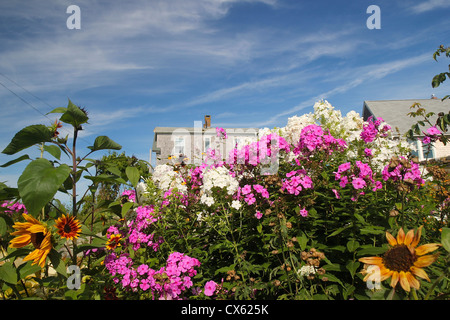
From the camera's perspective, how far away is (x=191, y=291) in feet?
7.93

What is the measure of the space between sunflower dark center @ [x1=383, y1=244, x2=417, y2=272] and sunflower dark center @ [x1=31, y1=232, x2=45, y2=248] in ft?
6.65

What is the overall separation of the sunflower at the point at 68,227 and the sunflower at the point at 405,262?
1.79 meters

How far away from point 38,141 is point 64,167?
440 millimetres

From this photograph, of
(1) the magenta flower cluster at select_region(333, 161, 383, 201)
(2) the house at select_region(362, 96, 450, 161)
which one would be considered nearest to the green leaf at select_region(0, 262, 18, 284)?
(1) the magenta flower cluster at select_region(333, 161, 383, 201)

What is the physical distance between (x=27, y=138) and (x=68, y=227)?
2.13ft

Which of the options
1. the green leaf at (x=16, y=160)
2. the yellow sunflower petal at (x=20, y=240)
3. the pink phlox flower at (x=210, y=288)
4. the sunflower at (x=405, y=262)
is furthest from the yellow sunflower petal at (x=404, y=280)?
the green leaf at (x=16, y=160)

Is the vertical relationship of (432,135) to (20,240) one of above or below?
above

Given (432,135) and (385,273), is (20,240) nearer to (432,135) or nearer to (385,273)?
(385,273)

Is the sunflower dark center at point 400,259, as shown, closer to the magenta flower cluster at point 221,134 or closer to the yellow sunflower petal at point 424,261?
the yellow sunflower petal at point 424,261

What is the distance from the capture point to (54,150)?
1955 mm

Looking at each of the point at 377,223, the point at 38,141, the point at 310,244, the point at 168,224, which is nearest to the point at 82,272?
the point at 168,224

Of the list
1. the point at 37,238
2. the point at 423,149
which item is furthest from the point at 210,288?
the point at 423,149

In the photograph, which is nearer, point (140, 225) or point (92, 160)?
point (92, 160)

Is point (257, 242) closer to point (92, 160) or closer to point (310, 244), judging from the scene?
point (310, 244)
